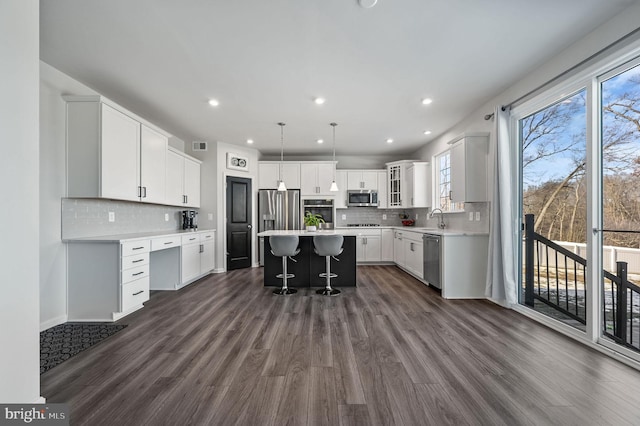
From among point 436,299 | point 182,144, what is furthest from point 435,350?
point 182,144

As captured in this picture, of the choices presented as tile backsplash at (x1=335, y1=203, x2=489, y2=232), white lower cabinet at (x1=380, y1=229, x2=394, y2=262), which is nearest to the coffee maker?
tile backsplash at (x1=335, y1=203, x2=489, y2=232)

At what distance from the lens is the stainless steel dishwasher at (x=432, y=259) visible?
13.9 feet

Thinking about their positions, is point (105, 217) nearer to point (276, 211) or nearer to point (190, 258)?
point (190, 258)

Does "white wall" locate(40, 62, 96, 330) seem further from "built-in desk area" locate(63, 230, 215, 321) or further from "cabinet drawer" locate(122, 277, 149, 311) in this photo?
"cabinet drawer" locate(122, 277, 149, 311)

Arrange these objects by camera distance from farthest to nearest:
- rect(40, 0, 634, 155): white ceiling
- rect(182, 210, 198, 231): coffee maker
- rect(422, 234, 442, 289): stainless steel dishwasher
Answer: rect(182, 210, 198, 231): coffee maker
rect(422, 234, 442, 289): stainless steel dishwasher
rect(40, 0, 634, 155): white ceiling

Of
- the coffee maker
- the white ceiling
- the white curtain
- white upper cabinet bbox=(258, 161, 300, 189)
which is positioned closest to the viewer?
the white ceiling

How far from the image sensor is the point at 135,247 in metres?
3.43

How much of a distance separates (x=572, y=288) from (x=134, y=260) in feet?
16.1

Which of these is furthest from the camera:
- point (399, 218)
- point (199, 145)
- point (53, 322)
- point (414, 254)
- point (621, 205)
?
point (399, 218)

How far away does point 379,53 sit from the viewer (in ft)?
9.32

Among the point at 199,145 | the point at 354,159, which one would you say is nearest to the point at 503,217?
the point at 354,159

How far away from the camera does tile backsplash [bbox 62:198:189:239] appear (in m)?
3.26

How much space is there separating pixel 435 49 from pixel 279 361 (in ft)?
10.3

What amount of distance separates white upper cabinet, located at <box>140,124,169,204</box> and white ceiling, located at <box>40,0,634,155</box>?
1.48ft
